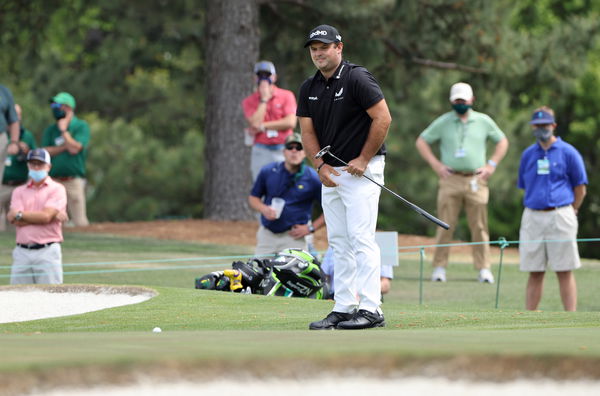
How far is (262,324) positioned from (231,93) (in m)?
12.6

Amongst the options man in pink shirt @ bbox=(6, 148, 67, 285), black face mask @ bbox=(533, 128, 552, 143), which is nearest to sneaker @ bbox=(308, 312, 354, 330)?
man in pink shirt @ bbox=(6, 148, 67, 285)

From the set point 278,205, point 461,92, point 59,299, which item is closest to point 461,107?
point 461,92

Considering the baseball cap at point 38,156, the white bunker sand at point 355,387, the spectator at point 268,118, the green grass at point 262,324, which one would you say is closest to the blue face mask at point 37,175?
the baseball cap at point 38,156

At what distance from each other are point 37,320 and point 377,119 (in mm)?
3497

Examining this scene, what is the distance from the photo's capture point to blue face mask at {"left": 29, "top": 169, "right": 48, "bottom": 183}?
12203 mm

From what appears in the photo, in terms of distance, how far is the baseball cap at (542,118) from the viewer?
12.3 meters

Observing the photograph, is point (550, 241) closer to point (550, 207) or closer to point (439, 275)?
point (550, 207)

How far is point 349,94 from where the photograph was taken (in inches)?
315

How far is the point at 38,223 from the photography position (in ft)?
39.5

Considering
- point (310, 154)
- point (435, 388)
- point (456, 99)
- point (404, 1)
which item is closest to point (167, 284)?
point (456, 99)

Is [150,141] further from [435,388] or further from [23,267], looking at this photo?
[435,388]

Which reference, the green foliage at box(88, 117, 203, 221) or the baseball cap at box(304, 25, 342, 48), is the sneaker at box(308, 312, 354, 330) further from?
the green foliage at box(88, 117, 203, 221)

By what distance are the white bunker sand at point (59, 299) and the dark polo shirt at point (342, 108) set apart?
10.8ft

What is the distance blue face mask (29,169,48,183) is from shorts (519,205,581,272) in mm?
5081
